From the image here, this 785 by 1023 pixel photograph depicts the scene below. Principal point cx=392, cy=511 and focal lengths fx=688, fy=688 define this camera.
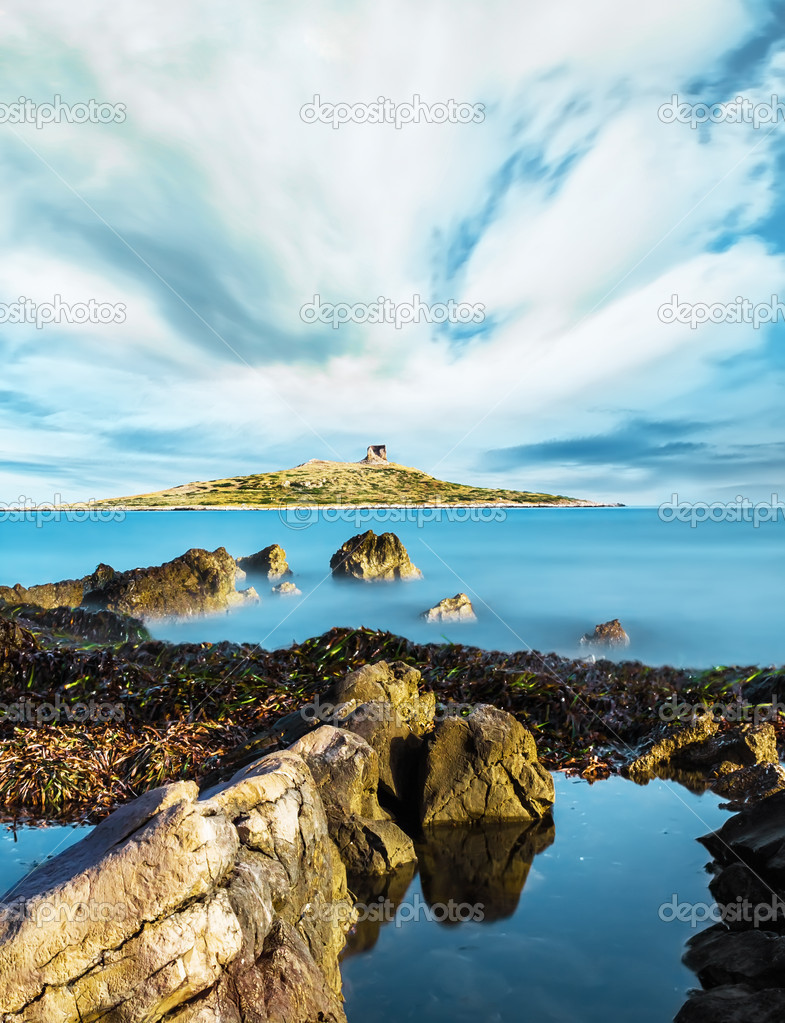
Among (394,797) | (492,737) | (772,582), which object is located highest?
(492,737)

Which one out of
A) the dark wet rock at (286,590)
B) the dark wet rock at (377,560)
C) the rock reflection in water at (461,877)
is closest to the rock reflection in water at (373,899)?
the rock reflection in water at (461,877)

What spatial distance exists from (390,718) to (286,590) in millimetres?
19671

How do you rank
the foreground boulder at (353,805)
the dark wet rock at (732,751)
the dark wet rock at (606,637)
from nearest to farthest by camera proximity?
the foreground boulder at (353,805)
the dark wet rock at (732,751)
the dark wet rock at (606,637)

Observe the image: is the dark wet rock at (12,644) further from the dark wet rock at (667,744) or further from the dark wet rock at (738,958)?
the dark wet rock at (738,958)

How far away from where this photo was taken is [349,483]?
6600cm

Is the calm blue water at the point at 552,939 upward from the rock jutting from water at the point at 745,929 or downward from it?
downward

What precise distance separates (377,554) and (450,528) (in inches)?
1593

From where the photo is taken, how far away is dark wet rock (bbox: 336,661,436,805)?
6.02 metres

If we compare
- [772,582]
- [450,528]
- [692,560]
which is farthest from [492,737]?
[450,528]

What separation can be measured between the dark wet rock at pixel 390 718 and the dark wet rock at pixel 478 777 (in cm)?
25

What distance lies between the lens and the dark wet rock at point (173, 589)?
55.9ft

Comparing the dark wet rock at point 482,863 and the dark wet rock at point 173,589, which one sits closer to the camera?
the dark wet rock at point 482,863

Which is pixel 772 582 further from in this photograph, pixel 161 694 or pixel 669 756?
pixel 161 694

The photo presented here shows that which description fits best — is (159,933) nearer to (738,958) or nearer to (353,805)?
(353,805)
